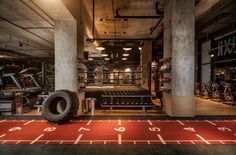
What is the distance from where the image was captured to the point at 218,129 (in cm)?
473

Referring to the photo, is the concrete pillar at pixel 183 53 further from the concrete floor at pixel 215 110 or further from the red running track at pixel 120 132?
the concrete floor at pixel 215 110

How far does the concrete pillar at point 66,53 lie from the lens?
6129 millimetres

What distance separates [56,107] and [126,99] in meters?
2.67

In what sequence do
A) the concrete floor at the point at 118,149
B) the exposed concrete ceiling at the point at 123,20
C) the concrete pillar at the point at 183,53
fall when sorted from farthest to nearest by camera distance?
1. the exposed concrete ceiling at the point at 123,20
2. the concrete pillar at the point at 183,53
3. the concrete floor at the point at 118,149

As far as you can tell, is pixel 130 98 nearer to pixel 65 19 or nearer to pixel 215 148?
pixel 65 19

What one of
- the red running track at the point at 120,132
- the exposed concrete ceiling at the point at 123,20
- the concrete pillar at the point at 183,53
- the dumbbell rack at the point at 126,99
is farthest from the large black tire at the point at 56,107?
the exposed concrete ceiling at the point at 123,20

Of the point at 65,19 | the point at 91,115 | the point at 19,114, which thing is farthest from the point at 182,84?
the point at 19,114

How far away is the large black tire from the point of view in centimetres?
524

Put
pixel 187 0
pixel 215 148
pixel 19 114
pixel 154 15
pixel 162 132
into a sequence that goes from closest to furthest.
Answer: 1. pixel 215 148
2. pixel 162 132
3. pixel 187 0
4. pixel 19 114
5. pixel 154 15

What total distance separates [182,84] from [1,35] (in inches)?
425

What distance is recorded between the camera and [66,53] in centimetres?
612

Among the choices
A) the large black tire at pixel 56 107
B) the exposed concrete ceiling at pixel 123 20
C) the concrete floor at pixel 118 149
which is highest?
the exposed concrete ceiling at pixel 123 20

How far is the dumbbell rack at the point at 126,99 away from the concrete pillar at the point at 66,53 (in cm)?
168

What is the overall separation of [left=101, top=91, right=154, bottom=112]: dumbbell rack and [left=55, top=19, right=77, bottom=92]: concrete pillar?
1682 millimetres
